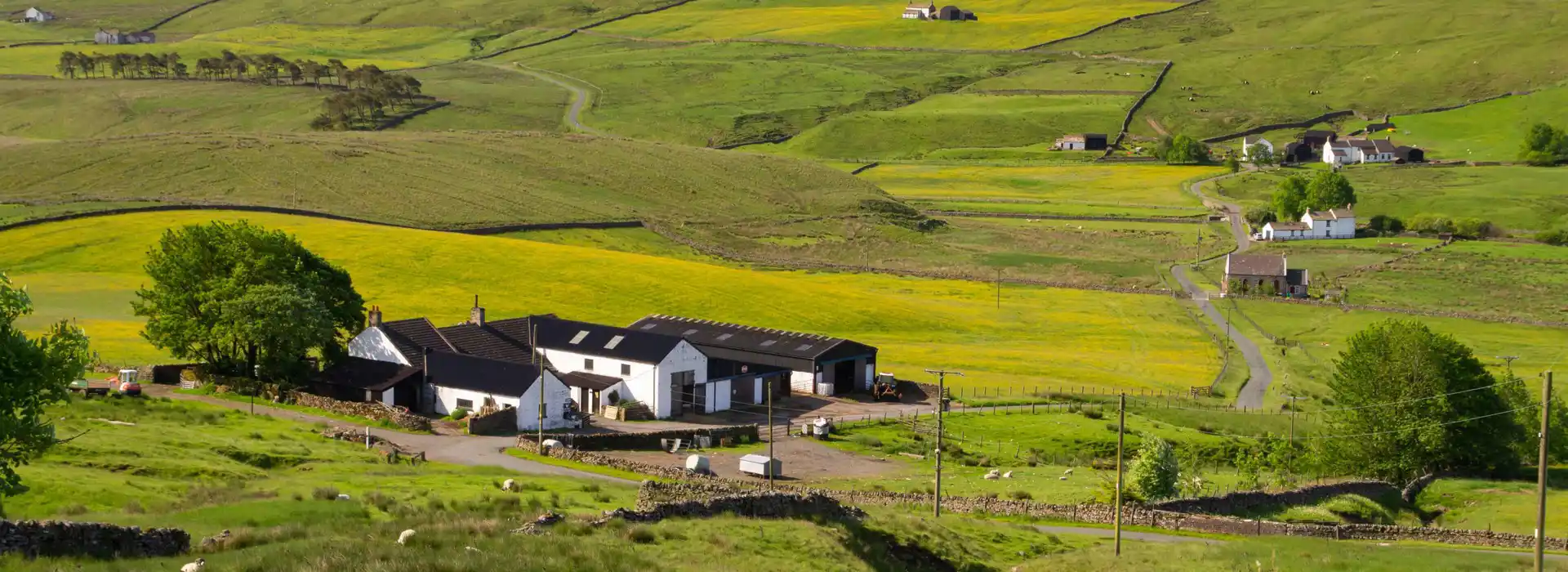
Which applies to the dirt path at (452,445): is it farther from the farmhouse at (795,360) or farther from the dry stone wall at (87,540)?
the dry stone wall at (87,540)

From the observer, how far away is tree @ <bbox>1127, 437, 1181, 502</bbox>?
4616cm

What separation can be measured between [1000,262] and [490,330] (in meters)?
70.5

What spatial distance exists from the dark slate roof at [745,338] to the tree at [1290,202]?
95988mm

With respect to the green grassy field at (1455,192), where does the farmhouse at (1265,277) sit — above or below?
below

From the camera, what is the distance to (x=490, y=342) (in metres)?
68.2

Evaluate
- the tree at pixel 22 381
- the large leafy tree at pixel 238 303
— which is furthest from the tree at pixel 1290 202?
the tree at pixel 22 381

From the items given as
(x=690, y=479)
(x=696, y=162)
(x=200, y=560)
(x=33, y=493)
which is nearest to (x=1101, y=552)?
(x=690, y=479)

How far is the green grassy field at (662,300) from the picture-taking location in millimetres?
80938

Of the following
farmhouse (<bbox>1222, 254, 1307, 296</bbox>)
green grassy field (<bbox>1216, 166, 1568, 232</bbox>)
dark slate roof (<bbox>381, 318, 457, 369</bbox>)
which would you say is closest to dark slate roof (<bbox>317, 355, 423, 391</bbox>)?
dark slate roof (<bbox>381, 318, 457, 369</bbox>)

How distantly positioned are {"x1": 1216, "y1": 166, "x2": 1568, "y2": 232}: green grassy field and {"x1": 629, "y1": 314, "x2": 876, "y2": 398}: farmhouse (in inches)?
4092

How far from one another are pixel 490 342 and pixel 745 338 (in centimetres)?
1230

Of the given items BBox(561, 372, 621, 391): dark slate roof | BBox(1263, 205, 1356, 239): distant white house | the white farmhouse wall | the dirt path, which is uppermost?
BBox(1263, 205, 1356, 239): distant white house

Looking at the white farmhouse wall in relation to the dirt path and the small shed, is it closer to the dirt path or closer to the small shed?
the dirt path

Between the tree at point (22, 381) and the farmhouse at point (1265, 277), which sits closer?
the tree at point (22, 381)
